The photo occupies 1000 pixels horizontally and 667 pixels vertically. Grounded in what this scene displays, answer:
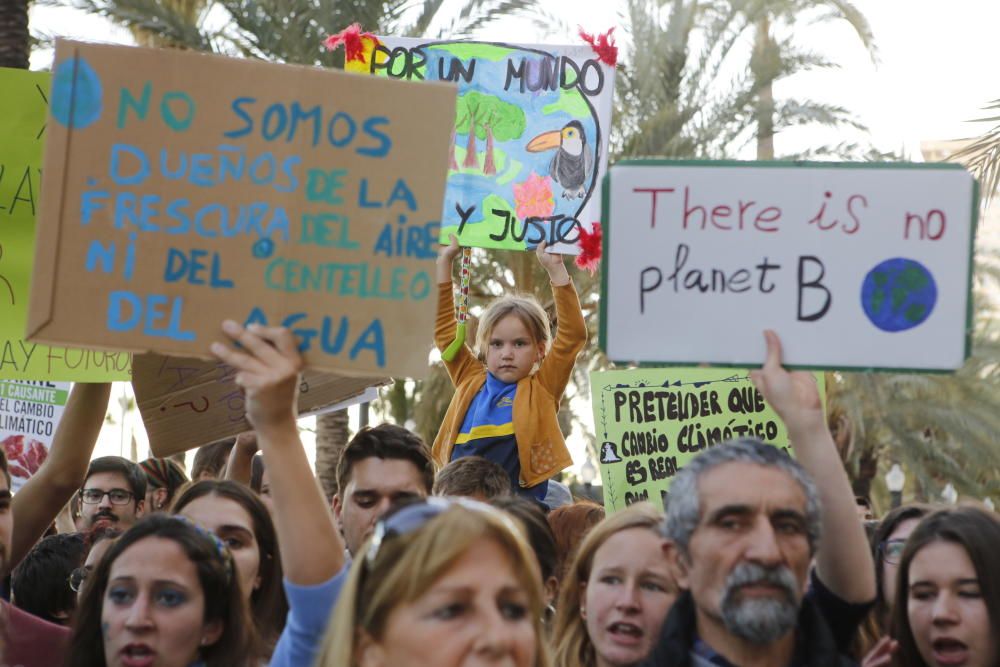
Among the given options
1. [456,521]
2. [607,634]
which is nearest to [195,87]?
[456,521]

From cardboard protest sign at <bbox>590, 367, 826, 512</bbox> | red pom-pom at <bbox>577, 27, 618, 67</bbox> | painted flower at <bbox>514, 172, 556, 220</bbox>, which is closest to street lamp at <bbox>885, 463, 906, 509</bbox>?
cardboard protest sign at <bbox>590, 367, 826, 512</bbox>

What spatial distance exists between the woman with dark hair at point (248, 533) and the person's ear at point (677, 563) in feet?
3.95

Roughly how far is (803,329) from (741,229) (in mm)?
277

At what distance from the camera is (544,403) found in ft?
20.0

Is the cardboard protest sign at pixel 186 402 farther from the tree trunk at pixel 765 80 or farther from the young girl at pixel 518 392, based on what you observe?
the tree trunk at pixel 765 80

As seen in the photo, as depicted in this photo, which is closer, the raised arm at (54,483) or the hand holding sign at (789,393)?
the hand holding sign at (789,393)

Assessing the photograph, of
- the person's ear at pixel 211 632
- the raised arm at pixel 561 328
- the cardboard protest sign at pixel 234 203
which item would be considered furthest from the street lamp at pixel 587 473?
the cardboard protest sign at pixel 234 203

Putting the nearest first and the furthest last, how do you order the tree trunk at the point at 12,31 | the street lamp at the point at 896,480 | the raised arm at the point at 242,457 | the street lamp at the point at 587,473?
the raised arm at the point at 242,457
the tree trunk at the point at 12,31
the street lamp at the point at 896,480
the street lamp at the point at 587,473

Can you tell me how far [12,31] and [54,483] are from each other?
5409 millimetres

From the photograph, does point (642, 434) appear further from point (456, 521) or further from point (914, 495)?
point (914, 495)

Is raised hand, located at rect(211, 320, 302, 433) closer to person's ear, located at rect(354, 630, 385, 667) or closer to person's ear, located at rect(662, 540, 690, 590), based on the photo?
person's ear, located at rect(354, 630, 385, 667)

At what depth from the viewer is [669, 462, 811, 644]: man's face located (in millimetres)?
2941

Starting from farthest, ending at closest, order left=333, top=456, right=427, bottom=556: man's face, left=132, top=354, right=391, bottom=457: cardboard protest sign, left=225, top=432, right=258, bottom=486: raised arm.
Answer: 1. left=225, top=432, right=258, bottom=486: raised arm
2. left=333, top=456, right=427, bottom=556: man's face
3. left=132, top=354, right=391, bottom=457: cardboard protest sign

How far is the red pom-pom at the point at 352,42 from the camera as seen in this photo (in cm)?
612
